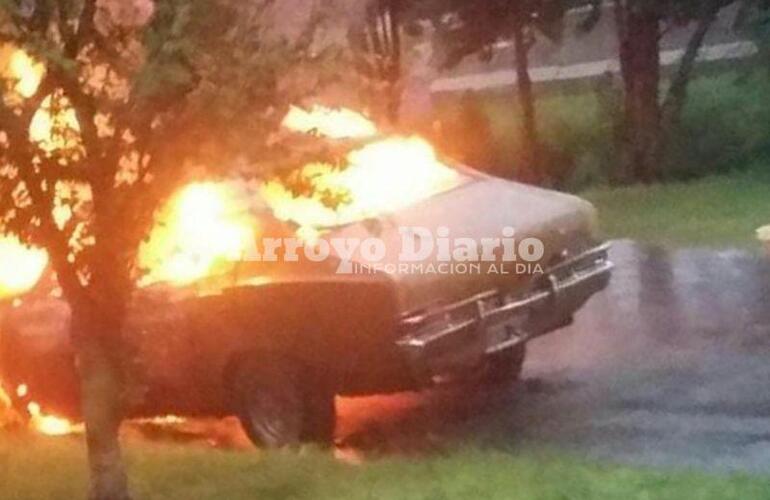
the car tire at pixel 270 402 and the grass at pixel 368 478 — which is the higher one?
the car tire at pixel 270 402

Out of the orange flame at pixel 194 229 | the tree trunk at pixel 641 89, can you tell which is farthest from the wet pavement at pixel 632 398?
the tree trunk at pixel 641 89

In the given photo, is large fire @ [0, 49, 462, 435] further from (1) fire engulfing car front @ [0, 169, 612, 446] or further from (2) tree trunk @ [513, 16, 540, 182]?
(2) tree trunk @ [513, 16, 540, 182]

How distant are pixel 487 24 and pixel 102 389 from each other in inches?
651

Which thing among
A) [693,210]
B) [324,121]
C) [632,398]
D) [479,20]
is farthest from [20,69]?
[479,20]

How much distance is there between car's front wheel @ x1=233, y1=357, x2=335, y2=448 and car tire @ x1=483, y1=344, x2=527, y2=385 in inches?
75.1

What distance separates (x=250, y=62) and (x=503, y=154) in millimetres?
18818

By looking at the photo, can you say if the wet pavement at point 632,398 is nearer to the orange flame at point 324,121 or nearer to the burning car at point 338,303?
the burning car at point 338,303

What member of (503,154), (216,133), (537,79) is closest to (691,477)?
(216,133)

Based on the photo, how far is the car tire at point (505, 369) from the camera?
11062 millimetres

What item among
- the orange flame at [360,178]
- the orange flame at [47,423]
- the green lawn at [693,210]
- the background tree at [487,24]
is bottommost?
the orange flame at [47,423]

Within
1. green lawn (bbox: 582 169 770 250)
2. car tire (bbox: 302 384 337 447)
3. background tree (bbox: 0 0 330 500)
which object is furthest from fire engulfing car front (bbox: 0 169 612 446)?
green lawn (bbox: 582 169 770 250)

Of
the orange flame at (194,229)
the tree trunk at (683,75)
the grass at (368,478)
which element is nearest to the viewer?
the orange flame at (194,229)

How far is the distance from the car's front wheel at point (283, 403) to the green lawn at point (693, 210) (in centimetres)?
768

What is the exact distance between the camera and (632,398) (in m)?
10.1
